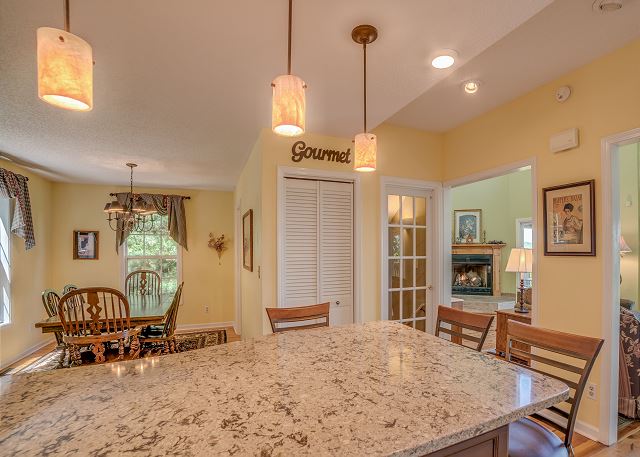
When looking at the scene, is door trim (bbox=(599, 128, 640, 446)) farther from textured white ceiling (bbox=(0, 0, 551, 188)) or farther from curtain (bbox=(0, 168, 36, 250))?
curtain (bbox=(0, 168, 36, 250))

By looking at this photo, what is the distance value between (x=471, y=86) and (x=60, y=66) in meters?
2.58

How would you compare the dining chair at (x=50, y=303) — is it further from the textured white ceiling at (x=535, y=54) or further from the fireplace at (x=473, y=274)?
the fireplace at (x=473, y=274)

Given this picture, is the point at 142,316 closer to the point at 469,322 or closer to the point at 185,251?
the point at 185,251

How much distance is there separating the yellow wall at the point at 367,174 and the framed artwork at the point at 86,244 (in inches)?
143

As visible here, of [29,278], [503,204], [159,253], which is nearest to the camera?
[29,278]

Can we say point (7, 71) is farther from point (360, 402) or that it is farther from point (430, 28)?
point (360, 402)

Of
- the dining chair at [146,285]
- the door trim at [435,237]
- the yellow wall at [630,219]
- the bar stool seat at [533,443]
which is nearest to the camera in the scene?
the bar stool seat at [533,443]

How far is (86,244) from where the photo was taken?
5.15 metres

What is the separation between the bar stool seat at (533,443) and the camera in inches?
42.5

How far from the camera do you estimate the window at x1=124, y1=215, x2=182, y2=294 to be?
5.46m

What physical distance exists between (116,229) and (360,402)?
562cm

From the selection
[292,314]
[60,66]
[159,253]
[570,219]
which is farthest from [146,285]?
[570,219]

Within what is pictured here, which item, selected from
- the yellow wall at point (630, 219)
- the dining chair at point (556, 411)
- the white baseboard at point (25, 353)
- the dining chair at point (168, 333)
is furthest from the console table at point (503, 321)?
the white baseboard at point (25, 353)

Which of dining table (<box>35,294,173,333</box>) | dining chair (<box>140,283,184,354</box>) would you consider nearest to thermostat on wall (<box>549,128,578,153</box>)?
dining chair (<box>140,283,184,354</box>)
